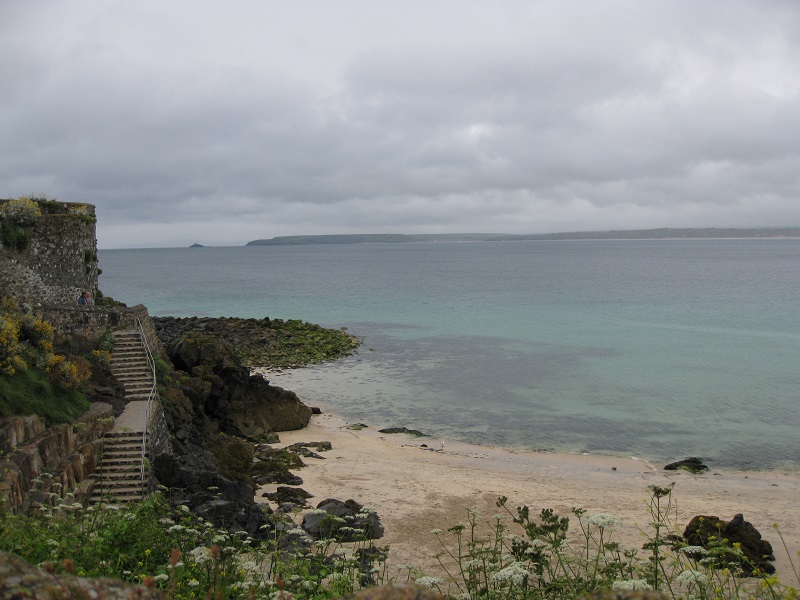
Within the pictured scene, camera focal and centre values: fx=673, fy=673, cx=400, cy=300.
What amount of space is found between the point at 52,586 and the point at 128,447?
1372 centimetres

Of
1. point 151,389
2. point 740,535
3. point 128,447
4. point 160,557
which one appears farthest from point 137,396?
point 740,535

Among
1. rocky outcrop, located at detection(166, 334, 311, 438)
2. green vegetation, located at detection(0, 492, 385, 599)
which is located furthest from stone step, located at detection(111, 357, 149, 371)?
green vegetation, located at detection(0, 492, 385, 599)

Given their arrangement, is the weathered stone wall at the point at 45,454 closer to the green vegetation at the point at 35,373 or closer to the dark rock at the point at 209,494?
the green vegetation at the point at 35,373

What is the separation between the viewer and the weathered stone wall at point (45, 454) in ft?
38.7

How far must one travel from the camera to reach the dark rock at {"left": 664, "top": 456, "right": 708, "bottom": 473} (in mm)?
23562

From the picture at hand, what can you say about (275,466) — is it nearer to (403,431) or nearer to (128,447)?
(128,447)

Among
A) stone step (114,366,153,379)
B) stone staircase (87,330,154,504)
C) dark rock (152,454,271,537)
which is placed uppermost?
stone step (114,366,153,379)

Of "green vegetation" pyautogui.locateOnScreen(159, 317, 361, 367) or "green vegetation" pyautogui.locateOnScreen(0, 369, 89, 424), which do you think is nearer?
"green vegetation" pyautogui.locateOnScreen(0, 369, 89, 424)

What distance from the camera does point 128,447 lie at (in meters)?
15.6

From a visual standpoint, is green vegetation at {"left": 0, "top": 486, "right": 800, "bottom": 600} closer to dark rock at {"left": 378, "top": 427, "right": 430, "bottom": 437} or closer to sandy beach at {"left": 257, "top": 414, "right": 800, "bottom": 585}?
sandy beach at {"left": 257, "top": 414, "right": 800, "bottom": 585}

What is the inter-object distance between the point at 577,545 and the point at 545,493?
5003mm

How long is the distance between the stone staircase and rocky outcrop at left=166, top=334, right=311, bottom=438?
3790 mm

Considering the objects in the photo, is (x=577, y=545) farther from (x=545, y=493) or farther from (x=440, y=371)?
(x=440, y=371)

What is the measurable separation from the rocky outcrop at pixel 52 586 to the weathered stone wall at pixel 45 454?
28.6 ft
